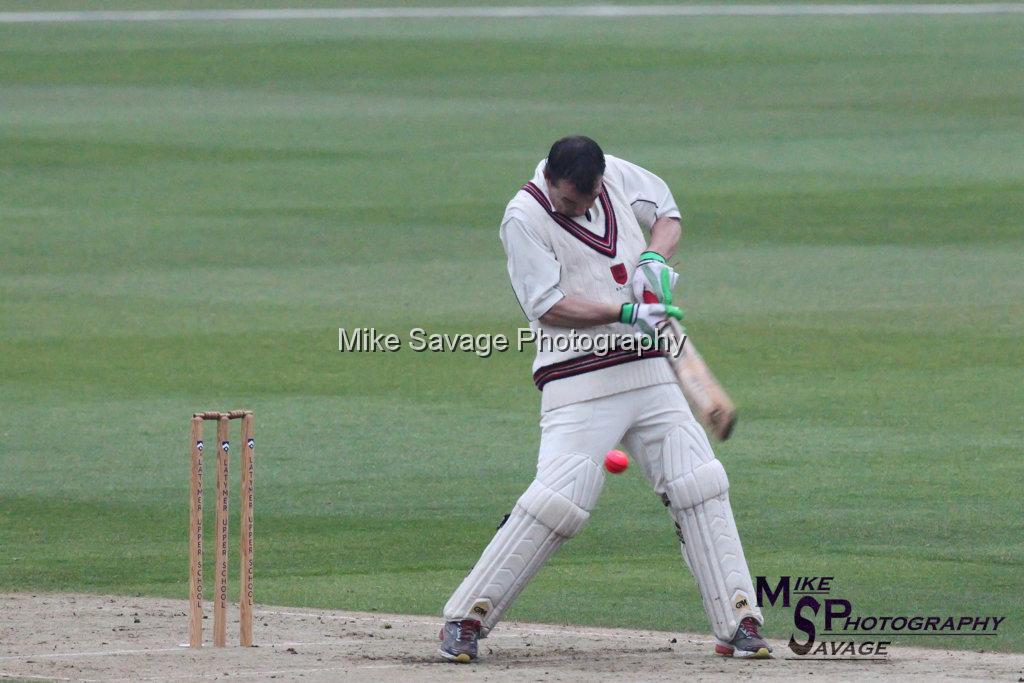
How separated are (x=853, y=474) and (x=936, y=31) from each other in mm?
17113

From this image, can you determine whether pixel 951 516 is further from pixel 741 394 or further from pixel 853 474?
pixel 741 394

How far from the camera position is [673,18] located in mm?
27188

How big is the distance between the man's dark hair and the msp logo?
1677 mm

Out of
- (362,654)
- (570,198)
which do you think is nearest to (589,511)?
(362,654)

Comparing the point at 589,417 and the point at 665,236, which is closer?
the point at 589,417

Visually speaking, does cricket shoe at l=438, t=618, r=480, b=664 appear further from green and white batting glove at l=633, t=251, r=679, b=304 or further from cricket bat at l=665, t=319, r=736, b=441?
green and white batting glove at l=633, t=251, r=679, b=304

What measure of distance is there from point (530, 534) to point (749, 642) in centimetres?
89

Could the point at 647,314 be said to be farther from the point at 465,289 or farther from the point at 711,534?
the point at 465,289

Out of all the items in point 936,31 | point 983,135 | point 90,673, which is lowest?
point 90,673

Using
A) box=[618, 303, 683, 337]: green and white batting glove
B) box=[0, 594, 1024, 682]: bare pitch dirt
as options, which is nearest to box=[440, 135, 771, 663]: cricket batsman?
box=[618, 303, 683, 337]: green and white batting glove

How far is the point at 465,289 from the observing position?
15609 millimetres

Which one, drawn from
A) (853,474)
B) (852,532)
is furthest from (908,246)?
(852,532)

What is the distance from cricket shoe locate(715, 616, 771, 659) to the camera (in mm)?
6582

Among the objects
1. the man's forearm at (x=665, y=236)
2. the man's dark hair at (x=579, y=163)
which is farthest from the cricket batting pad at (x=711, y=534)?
the man's dark hair at (x=579, y=163)
